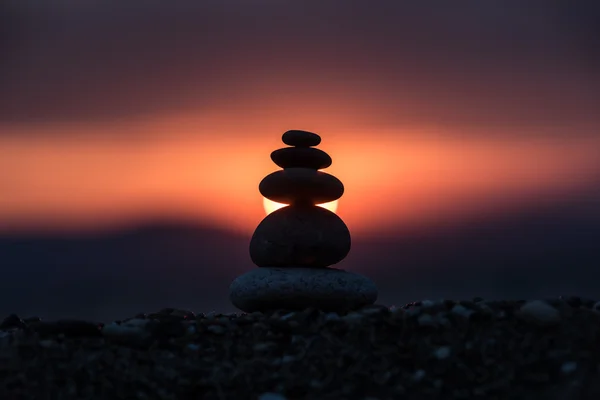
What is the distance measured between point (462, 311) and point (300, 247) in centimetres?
446

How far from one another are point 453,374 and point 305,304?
5032mm

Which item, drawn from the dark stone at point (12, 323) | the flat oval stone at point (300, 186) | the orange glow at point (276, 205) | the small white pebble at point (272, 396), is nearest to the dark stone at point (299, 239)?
the flat oval stone at point (300, 186)

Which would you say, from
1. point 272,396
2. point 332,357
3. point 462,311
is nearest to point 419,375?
point 332,357

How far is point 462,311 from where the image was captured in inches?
340

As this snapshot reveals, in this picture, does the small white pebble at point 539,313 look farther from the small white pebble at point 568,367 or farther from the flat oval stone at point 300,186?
the flat oval stone at point 300,186

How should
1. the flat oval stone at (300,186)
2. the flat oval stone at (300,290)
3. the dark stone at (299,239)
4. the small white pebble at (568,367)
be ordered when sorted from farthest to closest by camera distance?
the flat oval stone at (300,186) < the dark stone at (299,239) < the flat oval stone at (300,290) < the small white pebble at (568,367)

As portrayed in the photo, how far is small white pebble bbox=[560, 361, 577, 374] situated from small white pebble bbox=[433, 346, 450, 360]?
4.14 ft

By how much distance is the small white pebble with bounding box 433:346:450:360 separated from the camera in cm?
761

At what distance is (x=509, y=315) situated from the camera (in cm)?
852

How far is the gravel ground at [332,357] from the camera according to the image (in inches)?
284

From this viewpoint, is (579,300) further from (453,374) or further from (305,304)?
(305,304)

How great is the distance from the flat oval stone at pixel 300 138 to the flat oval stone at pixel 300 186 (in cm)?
57

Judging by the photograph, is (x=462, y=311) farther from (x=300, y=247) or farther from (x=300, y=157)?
(x=300, y=157)

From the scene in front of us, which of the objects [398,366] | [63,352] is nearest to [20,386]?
[63,352]
